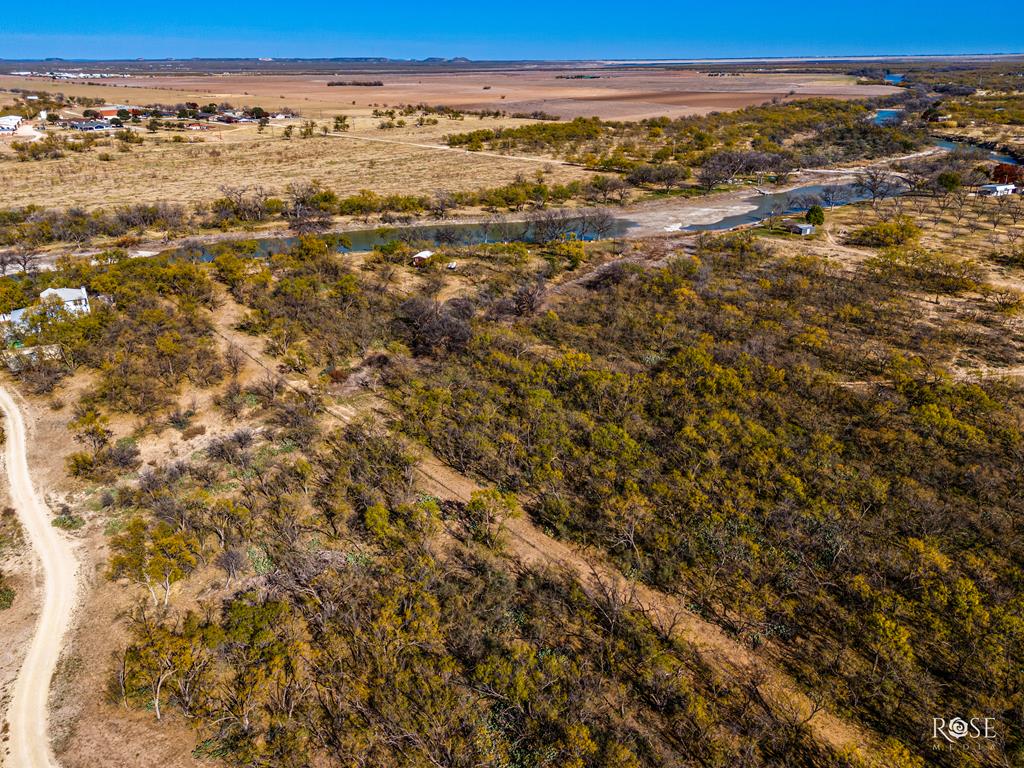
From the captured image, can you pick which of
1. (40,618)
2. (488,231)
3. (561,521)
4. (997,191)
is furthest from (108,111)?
(997,191)

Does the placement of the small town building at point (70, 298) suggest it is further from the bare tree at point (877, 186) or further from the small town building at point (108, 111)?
the small town building at point (108, 111)

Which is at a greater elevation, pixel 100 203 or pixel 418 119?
pixel 418 119

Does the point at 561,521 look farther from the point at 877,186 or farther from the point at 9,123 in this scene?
the point at 9,123

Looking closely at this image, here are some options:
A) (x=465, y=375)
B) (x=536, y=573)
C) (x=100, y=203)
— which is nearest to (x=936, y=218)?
(x=465, y=375)

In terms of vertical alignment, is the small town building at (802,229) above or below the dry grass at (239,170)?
below

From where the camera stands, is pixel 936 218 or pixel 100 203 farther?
pixel 100 203

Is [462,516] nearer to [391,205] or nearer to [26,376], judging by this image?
[26,376]

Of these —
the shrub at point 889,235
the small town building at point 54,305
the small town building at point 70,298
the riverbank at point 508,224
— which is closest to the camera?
the small town building at point 54,305

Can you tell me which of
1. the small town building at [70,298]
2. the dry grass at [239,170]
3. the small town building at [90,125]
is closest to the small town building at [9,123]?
the small town building at [90,125]

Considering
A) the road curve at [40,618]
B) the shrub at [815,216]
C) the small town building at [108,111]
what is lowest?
the road curve at [40,618]
